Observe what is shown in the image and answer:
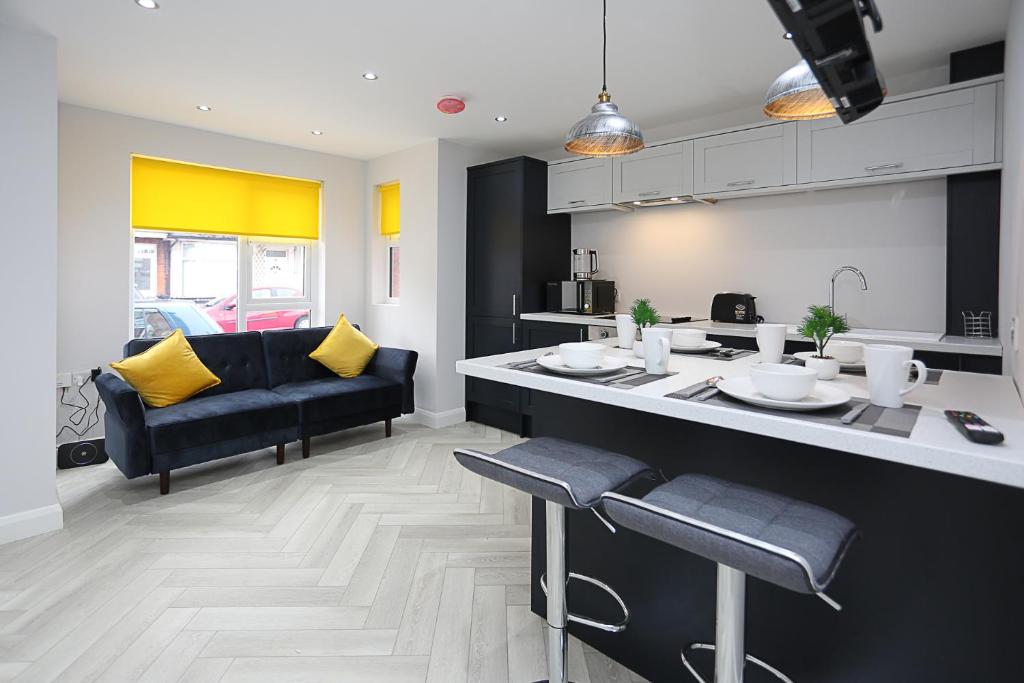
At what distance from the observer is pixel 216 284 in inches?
187

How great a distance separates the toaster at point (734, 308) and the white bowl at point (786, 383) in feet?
8.85

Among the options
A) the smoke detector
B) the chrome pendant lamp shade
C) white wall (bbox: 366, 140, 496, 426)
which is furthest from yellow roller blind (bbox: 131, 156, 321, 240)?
the chrome pendant lamp shade

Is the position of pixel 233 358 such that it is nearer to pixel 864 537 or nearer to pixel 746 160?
pixel 746 160

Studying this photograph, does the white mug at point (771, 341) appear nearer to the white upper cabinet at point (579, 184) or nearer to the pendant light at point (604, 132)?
the pendant light at point (604, 132)

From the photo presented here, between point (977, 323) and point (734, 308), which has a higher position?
point (734, 308)

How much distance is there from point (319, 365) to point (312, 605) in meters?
2.63

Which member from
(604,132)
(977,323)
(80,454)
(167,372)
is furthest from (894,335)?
(80,454)

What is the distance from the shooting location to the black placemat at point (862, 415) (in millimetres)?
1107

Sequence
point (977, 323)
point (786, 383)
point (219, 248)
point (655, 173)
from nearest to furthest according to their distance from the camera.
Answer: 1. point (786, 383)
2. point (977, 323)
3. point (655, 173)
4. point (219, 248)

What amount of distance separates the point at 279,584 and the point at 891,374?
231 centimetres

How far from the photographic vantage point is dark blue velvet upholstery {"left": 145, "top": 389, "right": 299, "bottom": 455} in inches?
126

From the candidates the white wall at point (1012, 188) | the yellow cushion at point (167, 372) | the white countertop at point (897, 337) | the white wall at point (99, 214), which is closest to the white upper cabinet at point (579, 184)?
the white countertop at point (897, 337)

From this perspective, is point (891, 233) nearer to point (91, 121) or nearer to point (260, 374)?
point (260, 374)

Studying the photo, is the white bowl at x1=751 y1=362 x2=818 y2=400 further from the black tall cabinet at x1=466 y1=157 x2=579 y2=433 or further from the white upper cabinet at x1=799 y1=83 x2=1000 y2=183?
the black tall cabinet at x1=466 y1=157 x2=579 y2=433
